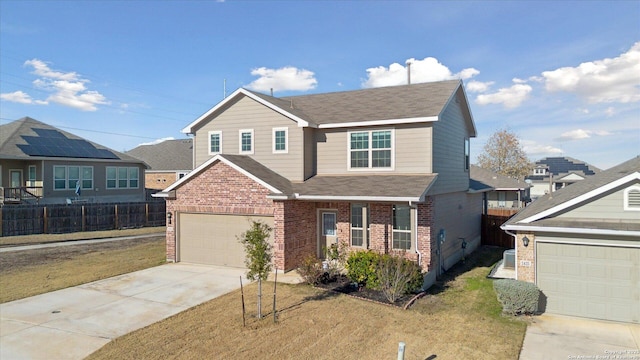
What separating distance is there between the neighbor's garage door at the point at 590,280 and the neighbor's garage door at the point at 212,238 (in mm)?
9531

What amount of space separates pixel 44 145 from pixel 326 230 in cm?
2570

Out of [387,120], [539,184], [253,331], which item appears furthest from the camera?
[539,184]

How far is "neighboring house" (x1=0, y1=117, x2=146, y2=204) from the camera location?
1141 inches

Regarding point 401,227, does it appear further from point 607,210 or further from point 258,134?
point 258,134

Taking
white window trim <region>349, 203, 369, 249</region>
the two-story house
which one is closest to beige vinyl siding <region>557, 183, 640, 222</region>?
the two-story house

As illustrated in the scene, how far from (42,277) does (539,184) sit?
69793 mm

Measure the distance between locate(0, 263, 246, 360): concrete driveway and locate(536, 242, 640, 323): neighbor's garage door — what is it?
947 cm

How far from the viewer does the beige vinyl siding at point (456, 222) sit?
16172mm

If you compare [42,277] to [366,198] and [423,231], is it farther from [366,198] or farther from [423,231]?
[423,231]

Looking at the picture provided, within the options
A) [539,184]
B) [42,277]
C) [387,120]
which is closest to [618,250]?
[387,120]

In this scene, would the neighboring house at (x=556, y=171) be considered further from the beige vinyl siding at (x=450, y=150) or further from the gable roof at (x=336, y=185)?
the gable roof at (x=336, y=185)

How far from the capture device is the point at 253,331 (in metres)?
9.41

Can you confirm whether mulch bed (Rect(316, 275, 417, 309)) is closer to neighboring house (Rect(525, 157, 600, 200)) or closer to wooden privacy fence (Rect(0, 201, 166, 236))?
wooden privacy fence (Rect(0, 201, 166, 236))

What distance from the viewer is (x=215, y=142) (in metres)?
19.1
